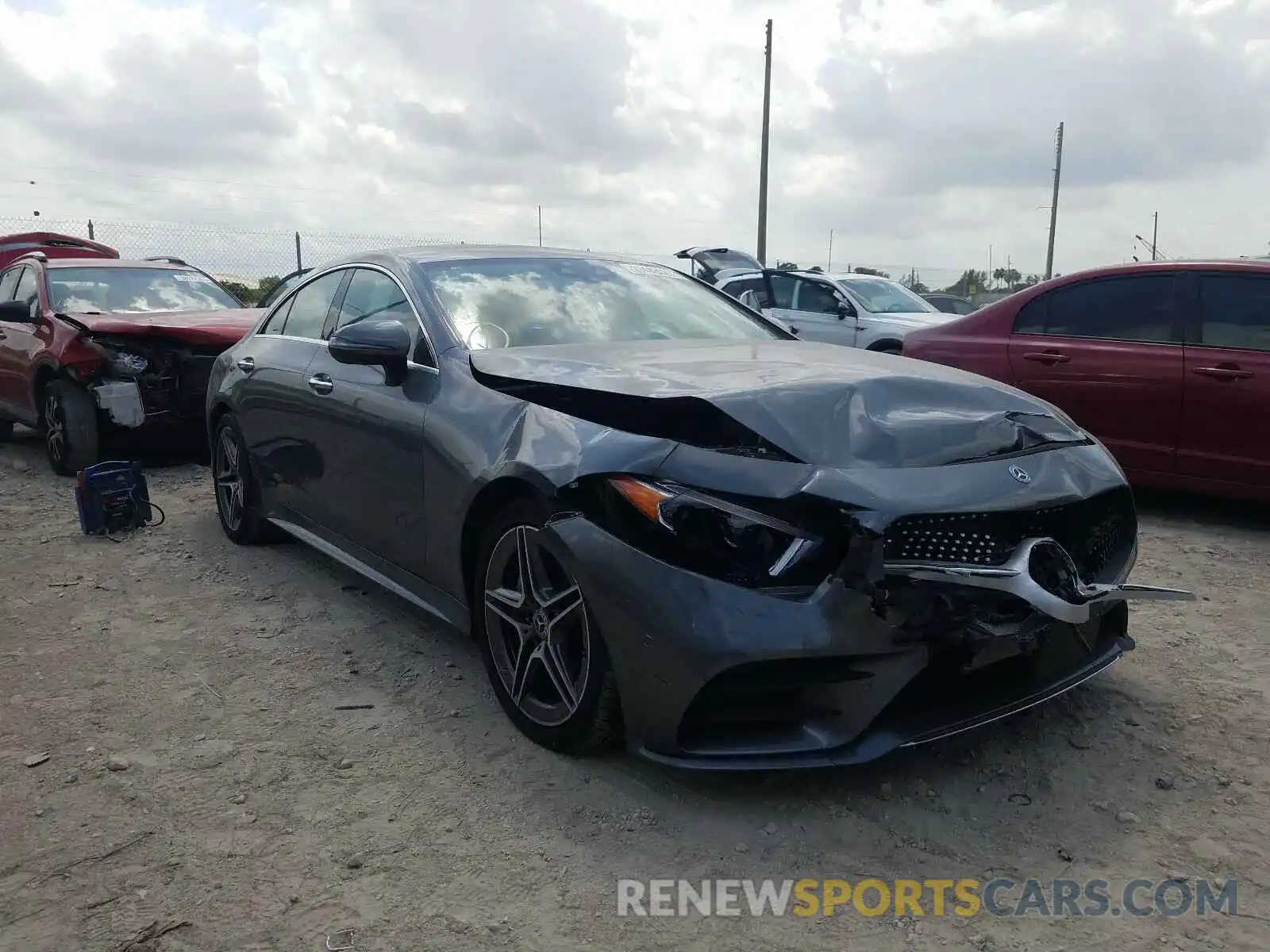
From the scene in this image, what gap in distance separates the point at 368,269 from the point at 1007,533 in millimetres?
2838

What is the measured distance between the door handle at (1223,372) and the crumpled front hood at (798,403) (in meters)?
2.78

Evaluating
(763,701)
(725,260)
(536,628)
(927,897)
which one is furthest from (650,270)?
(725,260)

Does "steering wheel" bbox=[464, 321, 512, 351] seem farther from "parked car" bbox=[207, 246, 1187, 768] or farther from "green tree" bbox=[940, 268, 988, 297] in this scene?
"green tree" bbox=[940, 268, 988, 297]

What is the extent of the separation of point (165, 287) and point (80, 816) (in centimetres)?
625

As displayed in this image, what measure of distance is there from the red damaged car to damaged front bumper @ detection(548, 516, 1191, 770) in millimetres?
5398

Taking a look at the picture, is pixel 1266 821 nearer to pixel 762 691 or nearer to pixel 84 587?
pixel 762 691

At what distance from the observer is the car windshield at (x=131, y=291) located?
7.69 metres

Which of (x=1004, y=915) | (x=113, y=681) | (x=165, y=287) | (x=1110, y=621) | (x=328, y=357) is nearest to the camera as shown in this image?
(x=1004, y=915)

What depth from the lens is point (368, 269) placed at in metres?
4.32

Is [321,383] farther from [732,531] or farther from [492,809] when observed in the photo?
[732,531]

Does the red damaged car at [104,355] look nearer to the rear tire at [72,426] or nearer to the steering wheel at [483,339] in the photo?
A: the rear tire at [72,426]

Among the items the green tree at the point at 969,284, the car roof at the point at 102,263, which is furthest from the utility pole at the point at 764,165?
the car roof at the point at 102,263

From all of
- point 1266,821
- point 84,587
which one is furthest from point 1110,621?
point 84,587

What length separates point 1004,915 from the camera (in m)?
2.24
